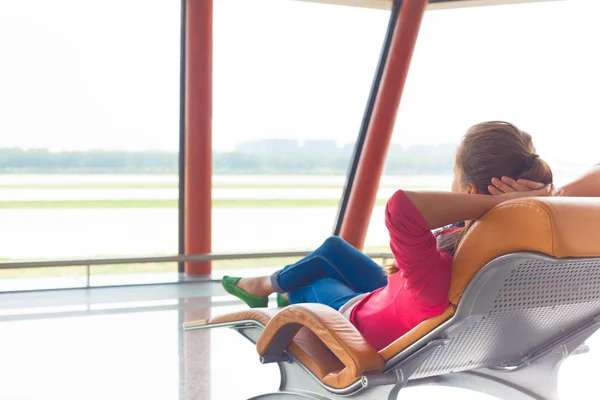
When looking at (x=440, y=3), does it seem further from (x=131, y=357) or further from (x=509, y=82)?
(x=509, y=82)

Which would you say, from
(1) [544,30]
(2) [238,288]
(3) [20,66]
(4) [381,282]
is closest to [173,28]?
(2) [238,288]

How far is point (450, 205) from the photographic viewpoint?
1.63m

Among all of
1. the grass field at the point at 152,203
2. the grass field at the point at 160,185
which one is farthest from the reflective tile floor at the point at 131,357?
the grass field at the point at 160,185

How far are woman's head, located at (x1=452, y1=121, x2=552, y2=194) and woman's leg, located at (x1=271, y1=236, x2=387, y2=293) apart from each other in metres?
0.93

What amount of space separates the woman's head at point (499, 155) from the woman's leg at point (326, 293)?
85 cm

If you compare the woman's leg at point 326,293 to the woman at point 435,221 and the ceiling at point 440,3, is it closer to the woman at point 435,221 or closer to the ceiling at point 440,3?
the woman at point 435,221

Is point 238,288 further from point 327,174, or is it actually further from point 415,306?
point 327,174

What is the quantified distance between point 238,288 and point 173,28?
326 centimetres

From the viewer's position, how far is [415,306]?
1.83 metres

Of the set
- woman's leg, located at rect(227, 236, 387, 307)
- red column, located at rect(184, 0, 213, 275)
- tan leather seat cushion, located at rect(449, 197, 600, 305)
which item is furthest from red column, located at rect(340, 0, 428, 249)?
tan leather seat cushion, located at rect(449, 197, 600, 305)

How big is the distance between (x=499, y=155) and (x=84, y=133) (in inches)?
1052

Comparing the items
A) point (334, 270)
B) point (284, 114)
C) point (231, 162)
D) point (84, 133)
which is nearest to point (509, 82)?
point (284, 114)

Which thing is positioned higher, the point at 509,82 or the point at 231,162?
the point at 509,82

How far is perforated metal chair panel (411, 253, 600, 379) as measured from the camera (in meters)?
1.64
